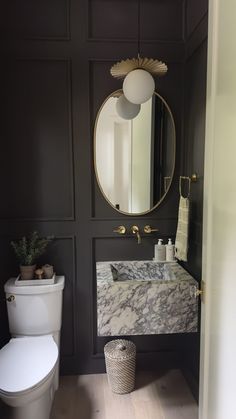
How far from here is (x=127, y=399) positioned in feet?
7.14

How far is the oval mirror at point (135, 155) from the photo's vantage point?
2293 millimetres

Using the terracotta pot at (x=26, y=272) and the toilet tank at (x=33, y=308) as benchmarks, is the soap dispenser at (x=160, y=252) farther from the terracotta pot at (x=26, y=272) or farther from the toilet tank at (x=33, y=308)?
the terracotta pot at (x=26, y=272)

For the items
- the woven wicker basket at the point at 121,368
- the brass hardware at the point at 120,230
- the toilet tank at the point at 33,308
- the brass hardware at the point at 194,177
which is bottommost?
the woven wicker basket at the point at 121,368

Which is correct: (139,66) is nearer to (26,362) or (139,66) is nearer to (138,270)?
(138,270)

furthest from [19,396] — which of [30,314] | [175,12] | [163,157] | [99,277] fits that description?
[175,12]

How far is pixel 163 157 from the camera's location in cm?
238

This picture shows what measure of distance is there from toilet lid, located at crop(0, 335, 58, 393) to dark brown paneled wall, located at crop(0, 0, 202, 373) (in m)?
0.35

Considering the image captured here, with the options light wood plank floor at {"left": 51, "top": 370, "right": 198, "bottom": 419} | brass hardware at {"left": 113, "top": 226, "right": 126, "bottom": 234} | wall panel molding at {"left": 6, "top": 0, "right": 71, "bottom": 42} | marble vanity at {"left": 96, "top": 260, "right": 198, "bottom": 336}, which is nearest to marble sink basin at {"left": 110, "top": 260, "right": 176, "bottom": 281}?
brass hardware at {"left": 113, "top": 226, "right": 126, "bottom": 234}

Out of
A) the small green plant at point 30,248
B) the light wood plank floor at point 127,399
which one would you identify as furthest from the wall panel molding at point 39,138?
the light wood plank floor at point 127,399

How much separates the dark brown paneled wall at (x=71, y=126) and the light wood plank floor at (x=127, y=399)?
0.22 meters

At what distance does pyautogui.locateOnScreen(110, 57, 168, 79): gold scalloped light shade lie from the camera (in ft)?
6.06

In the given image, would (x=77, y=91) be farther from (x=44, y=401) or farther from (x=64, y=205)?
(x=44, y=401)

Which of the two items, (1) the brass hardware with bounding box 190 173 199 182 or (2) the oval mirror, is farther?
(2) the oval mirror

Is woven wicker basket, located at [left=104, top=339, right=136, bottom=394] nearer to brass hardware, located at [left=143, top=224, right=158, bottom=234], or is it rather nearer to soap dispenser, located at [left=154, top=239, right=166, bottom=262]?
soap dispenser, located at [left=154, top=239, right=166, bottom=262]
